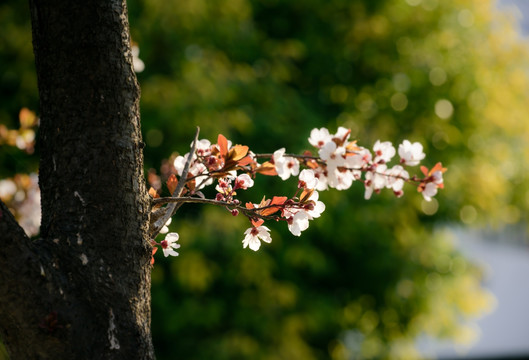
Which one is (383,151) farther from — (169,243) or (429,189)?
(169,243)

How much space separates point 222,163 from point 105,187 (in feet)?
1.03

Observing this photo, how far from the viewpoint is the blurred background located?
5312 millimetres

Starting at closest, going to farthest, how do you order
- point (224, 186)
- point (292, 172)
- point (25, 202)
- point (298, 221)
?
point (298, 221) → point (224, 186) → point (292, 172) → point (25, 202)

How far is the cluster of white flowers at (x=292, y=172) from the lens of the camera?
129cm

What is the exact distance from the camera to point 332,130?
21.9 ft

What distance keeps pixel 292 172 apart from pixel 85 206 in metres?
0.57

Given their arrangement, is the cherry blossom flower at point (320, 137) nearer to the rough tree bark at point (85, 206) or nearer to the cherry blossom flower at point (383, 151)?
the cherry blossom flower at point (383, 151)

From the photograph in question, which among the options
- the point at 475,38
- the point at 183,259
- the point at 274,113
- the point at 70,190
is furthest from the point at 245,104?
the point at 70,190

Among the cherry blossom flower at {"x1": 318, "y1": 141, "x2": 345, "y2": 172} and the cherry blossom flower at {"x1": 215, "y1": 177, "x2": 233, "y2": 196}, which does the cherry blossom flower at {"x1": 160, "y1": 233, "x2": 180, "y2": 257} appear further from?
the cherry blossom flower at {"x1": 318, "y1": 141, "x2": 345, "y2": 172}

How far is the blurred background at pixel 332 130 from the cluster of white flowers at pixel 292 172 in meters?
3.40

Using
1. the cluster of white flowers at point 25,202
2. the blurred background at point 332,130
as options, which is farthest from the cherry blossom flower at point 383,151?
the blurred background at point 332,130

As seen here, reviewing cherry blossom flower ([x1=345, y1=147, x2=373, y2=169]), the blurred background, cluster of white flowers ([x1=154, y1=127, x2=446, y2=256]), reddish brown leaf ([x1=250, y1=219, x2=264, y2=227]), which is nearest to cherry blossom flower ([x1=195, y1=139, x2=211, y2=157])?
cluster of white flowers ([x1=154, y1=127, x2=446, y2=256])

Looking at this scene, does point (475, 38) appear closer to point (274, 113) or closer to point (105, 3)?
point (274, 113)

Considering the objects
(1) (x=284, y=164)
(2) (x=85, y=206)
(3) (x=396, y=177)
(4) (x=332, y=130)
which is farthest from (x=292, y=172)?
(4) (x=332, y=130)
